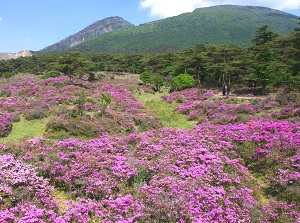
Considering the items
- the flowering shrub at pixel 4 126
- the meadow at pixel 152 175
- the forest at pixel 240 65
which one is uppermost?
the forest at pixel 240 65

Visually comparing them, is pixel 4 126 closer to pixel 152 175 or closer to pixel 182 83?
pixel 152 175

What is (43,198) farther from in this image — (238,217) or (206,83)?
(206,83)

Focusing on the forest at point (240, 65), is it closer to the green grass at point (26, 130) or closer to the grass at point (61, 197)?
the green grass at point (26, 130)

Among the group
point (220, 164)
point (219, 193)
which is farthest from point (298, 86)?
point (219, 193)

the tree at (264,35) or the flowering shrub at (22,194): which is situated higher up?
the tree at (264,35)

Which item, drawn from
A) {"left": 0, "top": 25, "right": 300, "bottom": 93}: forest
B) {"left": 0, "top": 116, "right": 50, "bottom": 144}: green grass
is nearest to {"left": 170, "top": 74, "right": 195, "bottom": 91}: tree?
{"left": 0, "top": 25, "right": 300, "bottom": 93}: forest

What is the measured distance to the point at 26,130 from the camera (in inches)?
680

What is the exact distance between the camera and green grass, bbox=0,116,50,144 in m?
15.5

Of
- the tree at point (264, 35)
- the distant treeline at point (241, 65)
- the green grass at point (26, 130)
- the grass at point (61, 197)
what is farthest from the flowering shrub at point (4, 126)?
the tree at point (264, 35)

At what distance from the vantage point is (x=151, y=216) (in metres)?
7.30

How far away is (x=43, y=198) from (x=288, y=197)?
848cm

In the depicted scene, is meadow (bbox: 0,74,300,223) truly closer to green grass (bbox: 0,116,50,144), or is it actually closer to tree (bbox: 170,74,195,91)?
green grass (bbox: 0,116,50,144)

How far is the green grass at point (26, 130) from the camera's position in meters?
15.5

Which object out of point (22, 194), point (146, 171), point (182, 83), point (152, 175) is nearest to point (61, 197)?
point (22, 194)
